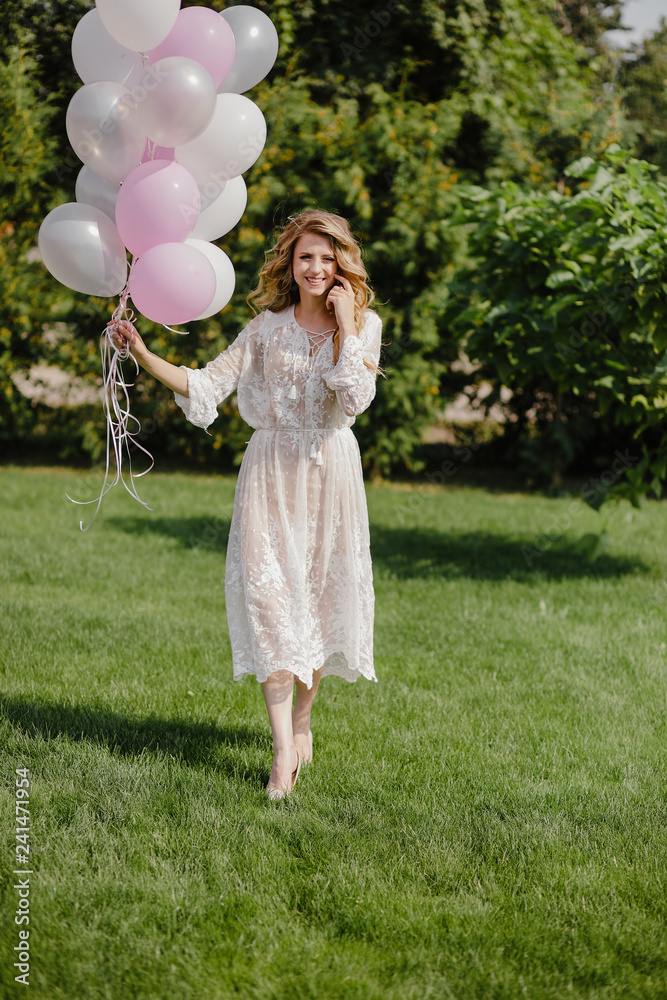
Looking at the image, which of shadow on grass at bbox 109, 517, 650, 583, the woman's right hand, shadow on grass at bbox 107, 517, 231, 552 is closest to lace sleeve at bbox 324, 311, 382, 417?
the woman's right hand

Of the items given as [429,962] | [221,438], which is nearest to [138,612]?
[429,962]

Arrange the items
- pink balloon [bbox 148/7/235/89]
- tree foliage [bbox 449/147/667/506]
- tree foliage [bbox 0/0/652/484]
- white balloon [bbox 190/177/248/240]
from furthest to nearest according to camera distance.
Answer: tree foliage [bbox 0/0/652/484]
tree foliage [bbox 449/147/667/506]
white balloon [bbox 190/177/248/240]
pink balloon [bbox 148/7/235/89]

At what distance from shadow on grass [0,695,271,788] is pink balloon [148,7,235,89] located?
230 cm

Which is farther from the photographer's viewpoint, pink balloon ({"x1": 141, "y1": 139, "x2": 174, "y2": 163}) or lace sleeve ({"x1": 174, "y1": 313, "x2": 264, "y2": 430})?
lace sleeve ({"x1": 174, "y1": 313, "x2": 264, "y2": 430})

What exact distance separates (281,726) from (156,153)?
1.89 metres

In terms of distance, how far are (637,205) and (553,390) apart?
16.1 feet

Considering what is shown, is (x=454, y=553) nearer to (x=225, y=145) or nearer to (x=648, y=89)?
(x=225, y=145)

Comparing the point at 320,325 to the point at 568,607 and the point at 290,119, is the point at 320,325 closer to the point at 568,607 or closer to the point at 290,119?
the point at 568,607

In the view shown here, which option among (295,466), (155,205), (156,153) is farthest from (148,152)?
(295,466)

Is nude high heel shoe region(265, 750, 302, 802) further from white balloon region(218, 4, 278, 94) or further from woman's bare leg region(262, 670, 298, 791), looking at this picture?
white balloon region(218, 4, 278, 94)

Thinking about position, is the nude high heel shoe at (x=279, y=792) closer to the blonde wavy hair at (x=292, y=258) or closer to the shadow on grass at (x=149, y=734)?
the shadow on grass at (x=149, y=734)

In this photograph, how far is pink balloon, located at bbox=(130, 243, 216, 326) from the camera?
2600 millimetres

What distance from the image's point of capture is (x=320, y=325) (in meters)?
3.01

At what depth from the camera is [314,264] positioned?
2.92m
